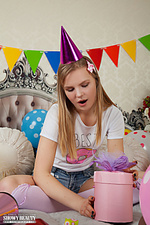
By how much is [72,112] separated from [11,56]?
3.73 feet

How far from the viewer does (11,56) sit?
7.19 ft

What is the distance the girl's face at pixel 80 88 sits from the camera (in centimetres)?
114

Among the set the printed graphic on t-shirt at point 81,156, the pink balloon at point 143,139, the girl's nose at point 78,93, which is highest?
the girl's nose at point 78,93

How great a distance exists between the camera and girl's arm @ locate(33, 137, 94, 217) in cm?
98

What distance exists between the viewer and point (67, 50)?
120 centimetres

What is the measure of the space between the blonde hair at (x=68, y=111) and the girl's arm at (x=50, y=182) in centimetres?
6

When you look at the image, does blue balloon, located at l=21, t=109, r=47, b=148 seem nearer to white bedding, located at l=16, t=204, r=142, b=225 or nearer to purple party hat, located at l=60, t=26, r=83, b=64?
purple party hat, located at l=60, t=26, r=83, b=64

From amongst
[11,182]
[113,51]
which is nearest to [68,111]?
A: [11,182]

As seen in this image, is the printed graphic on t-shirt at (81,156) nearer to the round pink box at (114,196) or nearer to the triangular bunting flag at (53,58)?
the round pink box at (114,196)

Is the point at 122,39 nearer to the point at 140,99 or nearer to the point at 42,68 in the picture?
the point at 140,99

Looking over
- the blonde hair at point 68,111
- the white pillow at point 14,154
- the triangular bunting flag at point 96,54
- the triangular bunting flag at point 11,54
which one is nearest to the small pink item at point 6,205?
the blonde hair at point 68,111

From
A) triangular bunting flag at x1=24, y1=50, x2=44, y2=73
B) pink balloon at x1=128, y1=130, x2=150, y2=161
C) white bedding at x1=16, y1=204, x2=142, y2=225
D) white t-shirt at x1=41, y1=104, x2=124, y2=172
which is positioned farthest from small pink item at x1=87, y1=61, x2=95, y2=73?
triangular bunting flag at x1=24, y1=50, x2=44, y2=73

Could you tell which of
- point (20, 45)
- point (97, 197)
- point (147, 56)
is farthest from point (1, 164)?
point (147, 56)

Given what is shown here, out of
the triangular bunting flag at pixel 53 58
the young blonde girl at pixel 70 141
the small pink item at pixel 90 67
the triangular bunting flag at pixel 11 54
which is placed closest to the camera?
the young blonde girl at pixel 70 141
